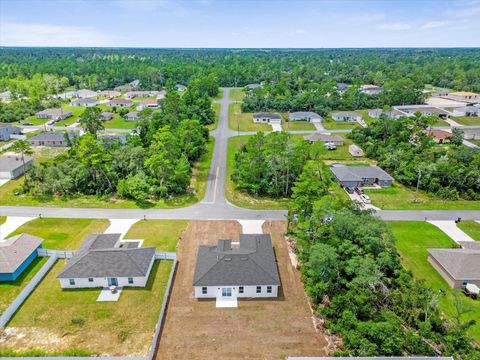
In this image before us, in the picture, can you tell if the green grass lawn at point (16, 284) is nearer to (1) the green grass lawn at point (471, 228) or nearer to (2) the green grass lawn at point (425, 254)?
(2) the green grass lawn at point (425, 254)

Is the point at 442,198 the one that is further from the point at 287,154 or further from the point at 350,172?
the point at 287,154

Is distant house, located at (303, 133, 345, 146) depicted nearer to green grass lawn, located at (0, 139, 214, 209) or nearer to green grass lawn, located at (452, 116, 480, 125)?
green grass lawn, located at (0, 139, 214, 209)

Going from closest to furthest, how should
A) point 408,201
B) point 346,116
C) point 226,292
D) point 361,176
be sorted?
point 226,292 < point 408,201 < point 361,176 < point 346,116

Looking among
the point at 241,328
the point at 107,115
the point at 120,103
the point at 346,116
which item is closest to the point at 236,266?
the point at 241,328

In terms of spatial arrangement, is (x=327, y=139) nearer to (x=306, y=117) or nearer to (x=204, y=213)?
(x=306, y=117)

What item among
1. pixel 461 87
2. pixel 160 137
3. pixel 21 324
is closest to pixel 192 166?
pixel 160 137

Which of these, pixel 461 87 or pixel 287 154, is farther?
pixel 461 87
